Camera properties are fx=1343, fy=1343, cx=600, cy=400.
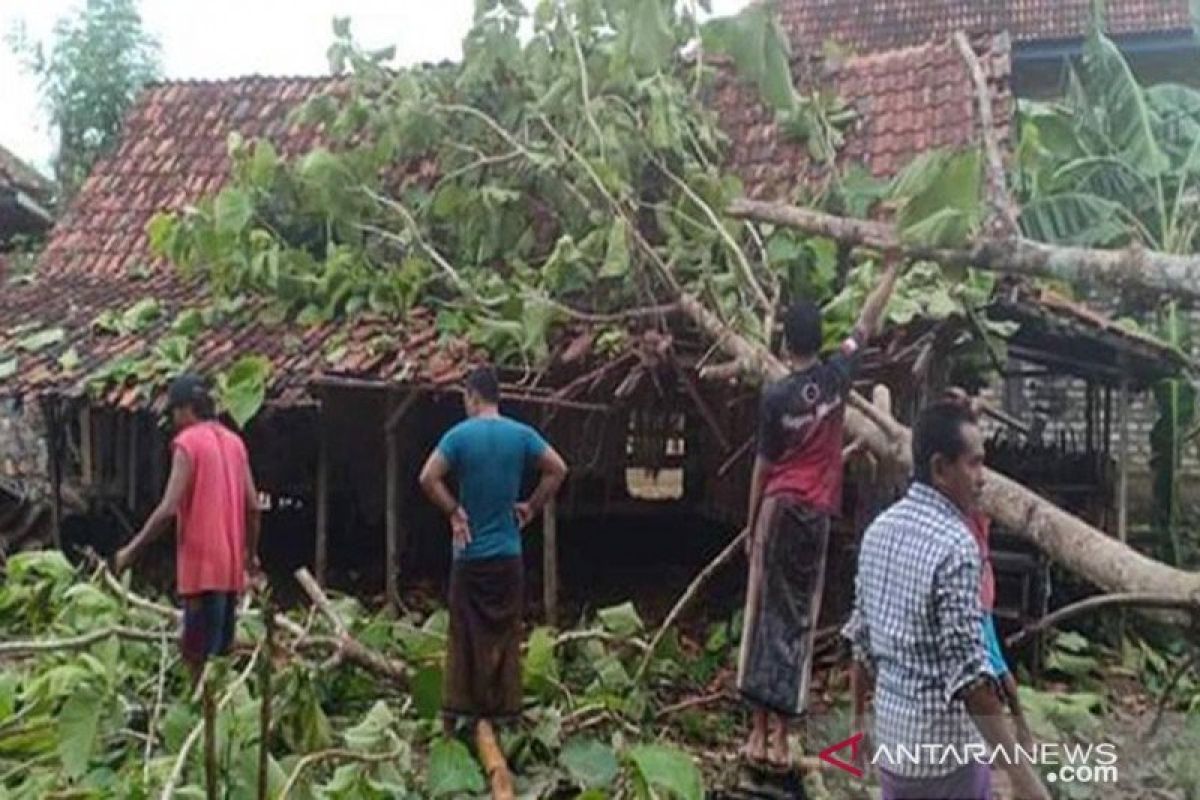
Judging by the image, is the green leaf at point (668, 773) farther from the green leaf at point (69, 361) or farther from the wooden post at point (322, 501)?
the green leaf at point (69, 361)

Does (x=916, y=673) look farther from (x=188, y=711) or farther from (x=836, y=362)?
(x=188, y=711)

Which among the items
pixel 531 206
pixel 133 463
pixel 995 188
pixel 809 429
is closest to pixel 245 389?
pixel 531 206

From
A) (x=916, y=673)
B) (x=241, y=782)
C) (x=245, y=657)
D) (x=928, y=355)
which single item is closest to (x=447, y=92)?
(x=928, y=355)

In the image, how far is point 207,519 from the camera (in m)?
5.91

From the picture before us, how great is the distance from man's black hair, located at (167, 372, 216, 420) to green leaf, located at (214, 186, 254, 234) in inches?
160

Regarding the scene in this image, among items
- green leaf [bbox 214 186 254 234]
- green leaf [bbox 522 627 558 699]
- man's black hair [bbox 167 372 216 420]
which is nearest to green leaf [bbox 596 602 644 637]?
green leaf [bbox 522 627 558 699]

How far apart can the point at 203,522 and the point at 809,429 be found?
2.73 metres

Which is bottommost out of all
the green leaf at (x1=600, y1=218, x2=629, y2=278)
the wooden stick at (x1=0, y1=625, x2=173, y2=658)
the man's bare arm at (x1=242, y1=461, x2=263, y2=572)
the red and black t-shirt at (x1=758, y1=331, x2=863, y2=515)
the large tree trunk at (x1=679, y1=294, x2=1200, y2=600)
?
the wooden stick at (x1=0, y1=625, x2=173, y2=658)

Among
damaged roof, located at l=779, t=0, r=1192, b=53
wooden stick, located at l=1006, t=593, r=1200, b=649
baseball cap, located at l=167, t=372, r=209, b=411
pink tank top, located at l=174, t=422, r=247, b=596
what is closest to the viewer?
wooden stick, located at l=1006, t=593, r=1200, b=649

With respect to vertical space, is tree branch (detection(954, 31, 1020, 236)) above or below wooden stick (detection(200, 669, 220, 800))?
above

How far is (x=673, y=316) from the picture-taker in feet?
26.6

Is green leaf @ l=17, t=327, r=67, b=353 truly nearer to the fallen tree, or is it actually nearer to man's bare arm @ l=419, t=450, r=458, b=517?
the fallen tree

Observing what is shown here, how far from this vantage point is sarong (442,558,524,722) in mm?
5676

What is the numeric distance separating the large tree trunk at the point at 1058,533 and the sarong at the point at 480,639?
1.62 metres
